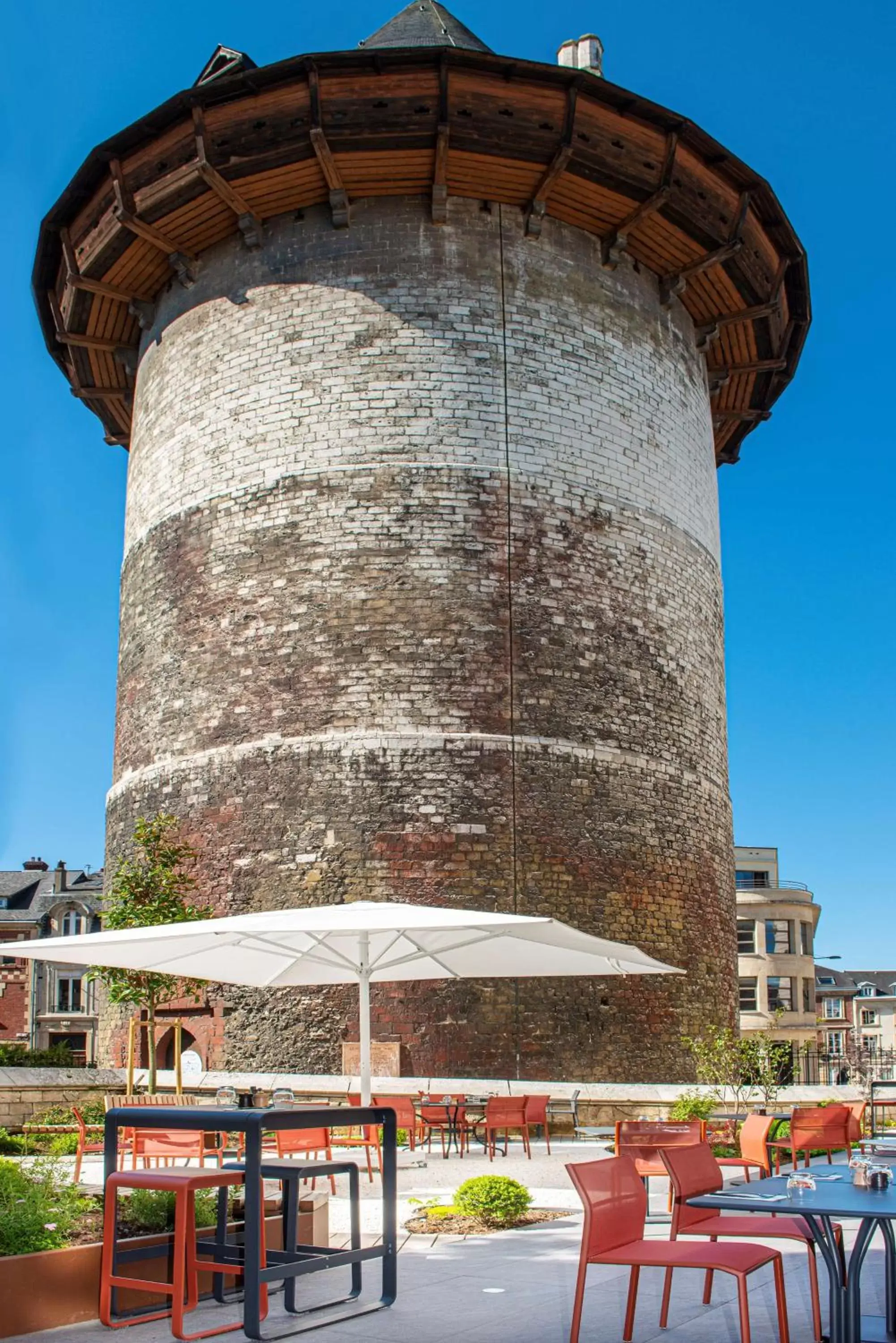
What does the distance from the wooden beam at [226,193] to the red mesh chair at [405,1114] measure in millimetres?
12988

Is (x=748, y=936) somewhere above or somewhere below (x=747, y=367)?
below

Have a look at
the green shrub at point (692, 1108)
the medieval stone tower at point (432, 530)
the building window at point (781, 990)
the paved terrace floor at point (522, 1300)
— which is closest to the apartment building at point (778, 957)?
the building window at point (781, 990)

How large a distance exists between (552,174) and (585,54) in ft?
23.7

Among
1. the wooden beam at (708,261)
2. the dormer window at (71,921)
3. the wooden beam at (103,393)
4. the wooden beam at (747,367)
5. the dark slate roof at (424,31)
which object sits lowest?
the dormer window at (71,921)

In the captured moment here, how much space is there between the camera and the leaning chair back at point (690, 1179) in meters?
5.70

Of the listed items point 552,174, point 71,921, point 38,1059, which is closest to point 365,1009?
point 38,1059

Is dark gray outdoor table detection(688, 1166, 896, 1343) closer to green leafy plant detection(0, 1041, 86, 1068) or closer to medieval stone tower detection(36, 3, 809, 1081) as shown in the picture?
medieval stone tower detection(36, 3, 809, 1081)

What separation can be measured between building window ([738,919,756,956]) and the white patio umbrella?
37.2 meters

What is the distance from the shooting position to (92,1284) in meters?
5.98

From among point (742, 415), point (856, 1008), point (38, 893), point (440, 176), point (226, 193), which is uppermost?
point (440, 176)

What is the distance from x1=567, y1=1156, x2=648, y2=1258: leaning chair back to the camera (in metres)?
5.23

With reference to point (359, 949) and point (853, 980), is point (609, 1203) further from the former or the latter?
point (853, 980)

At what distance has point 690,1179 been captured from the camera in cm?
586

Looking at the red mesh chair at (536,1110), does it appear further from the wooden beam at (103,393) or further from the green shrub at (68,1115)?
the wooden beam at (103,393)
